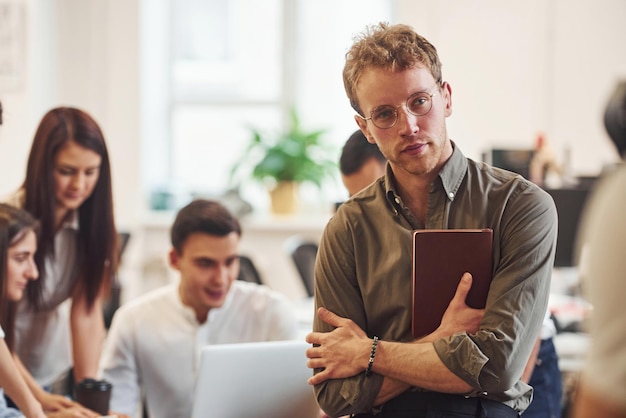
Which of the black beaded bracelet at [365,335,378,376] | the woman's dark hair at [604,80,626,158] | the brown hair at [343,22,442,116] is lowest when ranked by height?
the black beaded bracelet at [365,335,378,376]

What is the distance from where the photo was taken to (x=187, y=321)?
3.14m

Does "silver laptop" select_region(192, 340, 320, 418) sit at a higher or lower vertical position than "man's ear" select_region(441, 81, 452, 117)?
lower

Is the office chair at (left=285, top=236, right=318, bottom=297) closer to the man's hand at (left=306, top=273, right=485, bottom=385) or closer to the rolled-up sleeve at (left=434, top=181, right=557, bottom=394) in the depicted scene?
the man's hand at (left=306, top=273, right=485, bottom=385)

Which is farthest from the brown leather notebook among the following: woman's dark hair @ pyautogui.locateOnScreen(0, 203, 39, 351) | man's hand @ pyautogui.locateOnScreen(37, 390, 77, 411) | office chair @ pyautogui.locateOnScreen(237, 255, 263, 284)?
office chair @ pyautogui.locateOnScreen(237, 255, 263, 284)

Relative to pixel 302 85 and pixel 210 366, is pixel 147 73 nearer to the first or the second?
pixel 302 85

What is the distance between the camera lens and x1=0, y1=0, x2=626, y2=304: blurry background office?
6.16 metres

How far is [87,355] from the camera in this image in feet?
10.2

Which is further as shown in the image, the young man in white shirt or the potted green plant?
the potted green plant

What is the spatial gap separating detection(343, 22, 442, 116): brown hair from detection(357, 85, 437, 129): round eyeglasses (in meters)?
0.06

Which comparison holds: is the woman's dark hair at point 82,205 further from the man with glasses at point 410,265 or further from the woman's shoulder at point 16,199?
the man with glasses at point 410,265

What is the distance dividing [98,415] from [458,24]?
4.42m

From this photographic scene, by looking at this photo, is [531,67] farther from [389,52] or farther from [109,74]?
[389,52]

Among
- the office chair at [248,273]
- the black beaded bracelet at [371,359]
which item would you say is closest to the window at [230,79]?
the office chair at [248,273]

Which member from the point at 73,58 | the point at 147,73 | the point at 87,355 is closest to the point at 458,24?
the point at 147,73
